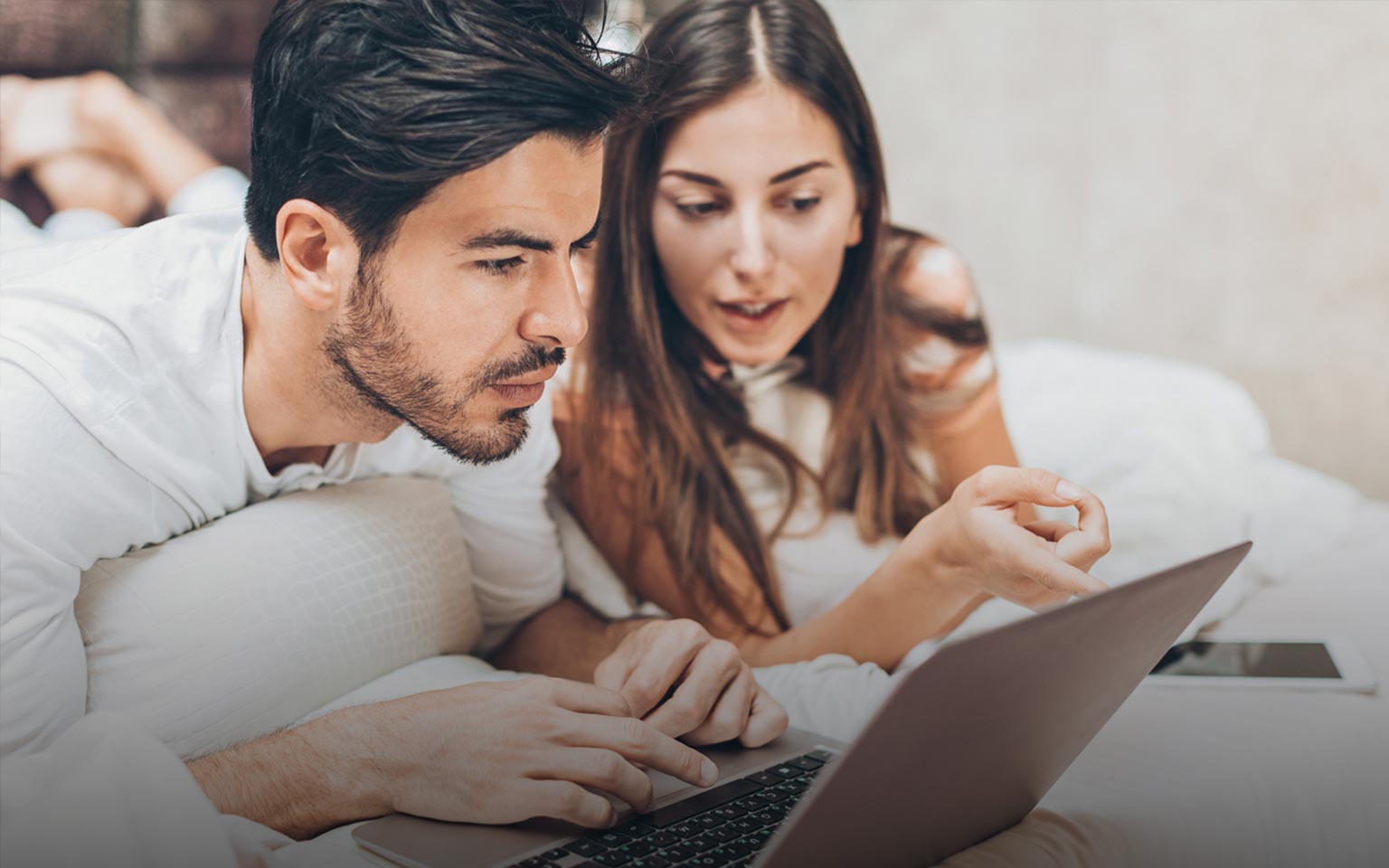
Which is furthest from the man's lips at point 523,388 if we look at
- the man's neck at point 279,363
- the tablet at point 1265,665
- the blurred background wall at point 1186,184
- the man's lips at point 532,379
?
the blurred background wall at point 1186,184

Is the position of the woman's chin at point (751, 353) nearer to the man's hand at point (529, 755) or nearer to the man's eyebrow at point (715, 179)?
the man's eyebrow at point (715, 179)

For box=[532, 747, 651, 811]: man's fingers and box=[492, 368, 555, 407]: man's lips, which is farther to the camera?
box=[492, 368, 555, 407]: man's lips

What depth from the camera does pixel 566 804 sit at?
2.01 feet

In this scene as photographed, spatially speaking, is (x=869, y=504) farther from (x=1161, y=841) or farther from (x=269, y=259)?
(x=269, y=259)

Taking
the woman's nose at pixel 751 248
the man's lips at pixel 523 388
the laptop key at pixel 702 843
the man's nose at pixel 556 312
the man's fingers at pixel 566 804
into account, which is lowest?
the laptop key at pixel 702 843

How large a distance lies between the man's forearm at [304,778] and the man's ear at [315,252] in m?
0.26

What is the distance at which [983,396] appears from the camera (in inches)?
46.0

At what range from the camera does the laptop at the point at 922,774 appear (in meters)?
Result: 0.49

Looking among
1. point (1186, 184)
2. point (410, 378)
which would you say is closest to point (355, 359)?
point (410, 378)

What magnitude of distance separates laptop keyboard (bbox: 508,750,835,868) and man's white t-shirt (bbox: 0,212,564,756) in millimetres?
288

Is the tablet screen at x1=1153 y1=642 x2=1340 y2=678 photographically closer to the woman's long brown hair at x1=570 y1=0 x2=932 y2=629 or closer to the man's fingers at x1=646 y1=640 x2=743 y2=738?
the woman's long brown hair at x1=570 y1=0 x2=932 y2=629

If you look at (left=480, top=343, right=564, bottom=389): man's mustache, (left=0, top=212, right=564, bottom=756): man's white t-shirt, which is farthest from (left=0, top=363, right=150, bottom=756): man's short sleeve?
(left=480, top=343, right=564, bottom=389): man's mustache

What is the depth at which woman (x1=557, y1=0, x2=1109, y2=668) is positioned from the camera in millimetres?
938

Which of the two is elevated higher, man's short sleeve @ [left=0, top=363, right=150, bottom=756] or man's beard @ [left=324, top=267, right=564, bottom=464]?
man's beard @ [left=324, top=267, right=564, bottom=464]
